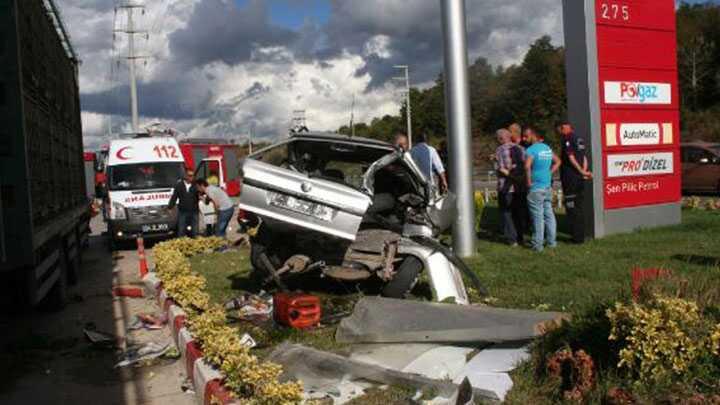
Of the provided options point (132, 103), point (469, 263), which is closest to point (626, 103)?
point (469, 263)

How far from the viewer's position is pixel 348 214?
7.18m

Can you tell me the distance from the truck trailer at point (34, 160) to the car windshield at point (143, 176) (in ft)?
17.6

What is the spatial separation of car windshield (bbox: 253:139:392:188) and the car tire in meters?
1.16

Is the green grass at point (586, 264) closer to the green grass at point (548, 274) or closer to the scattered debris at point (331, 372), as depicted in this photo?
the green grass at point (548, 274)

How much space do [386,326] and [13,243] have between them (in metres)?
3.72

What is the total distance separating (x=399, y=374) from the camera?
4.86m

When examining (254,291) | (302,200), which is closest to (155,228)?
(254,291)

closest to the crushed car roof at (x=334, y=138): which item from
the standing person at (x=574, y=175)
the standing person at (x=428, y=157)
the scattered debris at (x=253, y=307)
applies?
the scattered debris at (x=253, y=307)

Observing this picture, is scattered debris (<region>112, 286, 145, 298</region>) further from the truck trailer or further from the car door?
the car door

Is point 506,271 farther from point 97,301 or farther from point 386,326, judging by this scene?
point 97,301

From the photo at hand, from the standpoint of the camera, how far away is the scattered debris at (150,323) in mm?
8242

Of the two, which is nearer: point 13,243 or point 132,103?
point 13,243

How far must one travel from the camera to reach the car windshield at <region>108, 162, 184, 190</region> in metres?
17.5

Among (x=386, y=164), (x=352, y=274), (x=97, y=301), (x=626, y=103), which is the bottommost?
(x=97, y=301)
